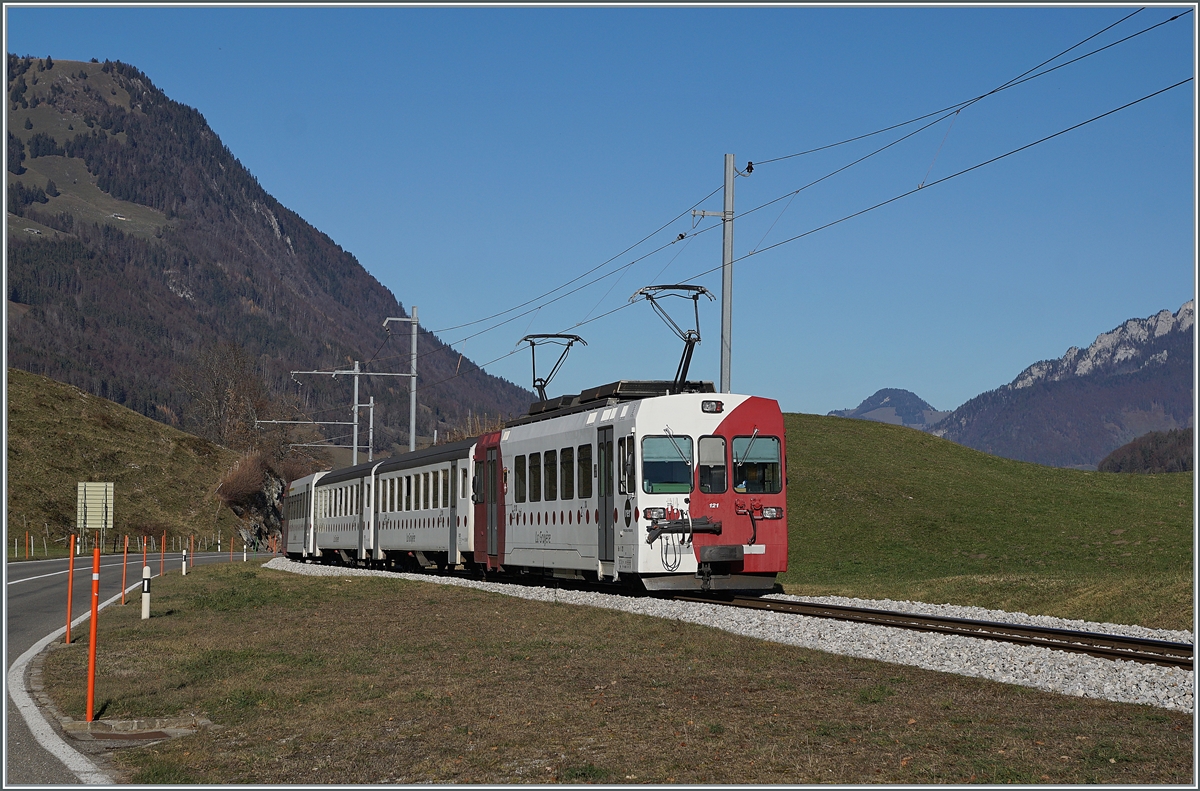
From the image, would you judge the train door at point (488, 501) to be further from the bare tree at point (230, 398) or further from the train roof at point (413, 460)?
the bare tree at point (230, 398)

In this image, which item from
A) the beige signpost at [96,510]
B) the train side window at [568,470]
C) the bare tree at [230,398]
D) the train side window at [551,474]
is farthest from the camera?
the bare tree at [230,398]

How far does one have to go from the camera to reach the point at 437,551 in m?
33.6

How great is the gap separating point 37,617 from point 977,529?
1438 inches

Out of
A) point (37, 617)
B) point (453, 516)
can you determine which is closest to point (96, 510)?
point (453, 516)

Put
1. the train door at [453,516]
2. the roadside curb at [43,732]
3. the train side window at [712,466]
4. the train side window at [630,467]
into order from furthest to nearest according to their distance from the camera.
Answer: the train door at [453,516] → the train side window at [712,466] → the train side window at [630,467] → the roadside curb at [43,732]

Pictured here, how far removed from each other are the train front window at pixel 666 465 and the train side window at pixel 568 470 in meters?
2.82

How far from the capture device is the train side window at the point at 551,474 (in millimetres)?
25188

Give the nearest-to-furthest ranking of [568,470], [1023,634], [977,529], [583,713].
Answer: [583,713] → [1023,634] → [568,470] → [977,529]

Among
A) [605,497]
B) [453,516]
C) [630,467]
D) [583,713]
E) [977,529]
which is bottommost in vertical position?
[977,529]

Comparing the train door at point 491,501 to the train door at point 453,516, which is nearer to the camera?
the train door at point 491,501

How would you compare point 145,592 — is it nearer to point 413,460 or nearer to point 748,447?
point 748,447

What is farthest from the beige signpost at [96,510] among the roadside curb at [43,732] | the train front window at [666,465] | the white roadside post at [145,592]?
the roadside curb at [43,732]

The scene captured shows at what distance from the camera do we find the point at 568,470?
24656 millimetres

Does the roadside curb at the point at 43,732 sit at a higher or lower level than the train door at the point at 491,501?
lower
